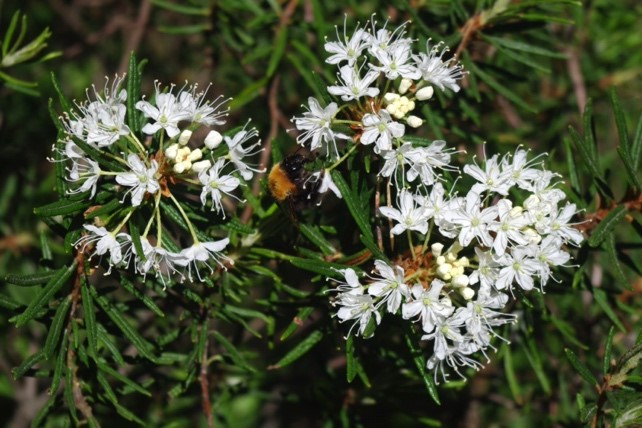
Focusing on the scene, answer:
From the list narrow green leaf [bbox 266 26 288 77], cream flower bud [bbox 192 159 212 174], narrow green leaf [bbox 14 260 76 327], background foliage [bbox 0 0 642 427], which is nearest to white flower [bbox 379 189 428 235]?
background foliage [bbox 0 0 642 427]

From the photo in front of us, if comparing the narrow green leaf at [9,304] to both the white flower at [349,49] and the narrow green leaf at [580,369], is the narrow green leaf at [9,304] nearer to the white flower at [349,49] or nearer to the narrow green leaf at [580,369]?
the white flower at [349,49]

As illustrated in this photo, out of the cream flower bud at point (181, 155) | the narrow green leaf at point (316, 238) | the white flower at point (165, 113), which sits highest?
the white flower at point (165, 113)

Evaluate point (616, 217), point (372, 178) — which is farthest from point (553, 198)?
point (372, 178)

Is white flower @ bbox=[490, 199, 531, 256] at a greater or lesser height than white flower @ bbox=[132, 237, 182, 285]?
lesser

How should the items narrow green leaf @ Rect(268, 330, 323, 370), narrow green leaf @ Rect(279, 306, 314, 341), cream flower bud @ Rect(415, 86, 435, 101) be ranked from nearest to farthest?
cream flower bud @ Rect(415, 86, 435, 101) → narrow green leaf @ Rect(279, 306, 314, 341) → narrow green leaf @ Rect(268, 330, 323, 370)

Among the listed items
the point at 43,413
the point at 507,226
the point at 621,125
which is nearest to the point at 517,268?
the point at 507,226

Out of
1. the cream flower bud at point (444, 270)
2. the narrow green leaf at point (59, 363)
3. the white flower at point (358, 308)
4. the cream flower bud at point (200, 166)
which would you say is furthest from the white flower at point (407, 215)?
the narrow green leaf at point (59, 363)

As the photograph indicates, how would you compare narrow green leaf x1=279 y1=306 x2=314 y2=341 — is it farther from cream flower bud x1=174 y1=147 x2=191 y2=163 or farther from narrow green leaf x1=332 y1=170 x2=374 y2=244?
cream flower bud x1=174 y1=147 x2=191 y2=163
